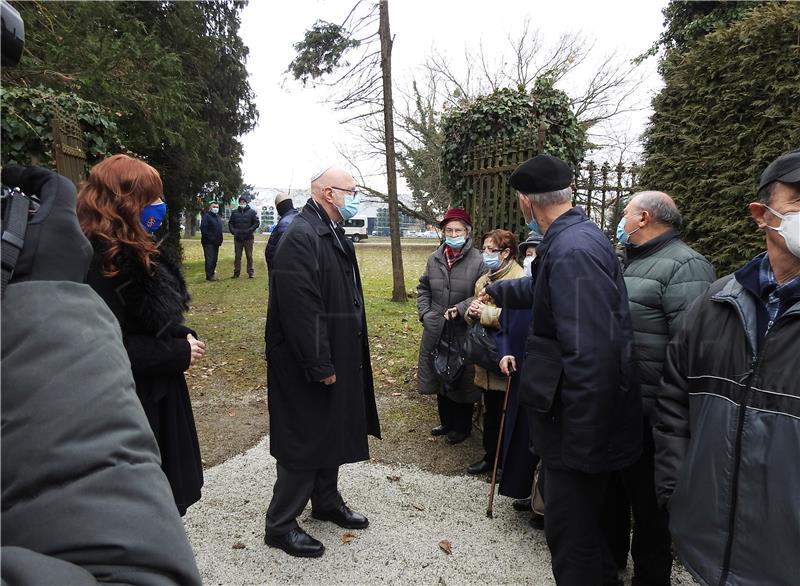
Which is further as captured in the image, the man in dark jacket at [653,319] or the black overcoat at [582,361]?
the man in dark jacket at [653,319]

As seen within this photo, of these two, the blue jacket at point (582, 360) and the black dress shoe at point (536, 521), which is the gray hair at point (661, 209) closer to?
the blue jacket at point (582, 360)

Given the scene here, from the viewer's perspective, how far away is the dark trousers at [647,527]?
8.65 ft

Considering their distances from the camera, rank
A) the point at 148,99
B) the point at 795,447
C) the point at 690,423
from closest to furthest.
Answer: the point at 795,447, the point at 690,423, the point at 148,99

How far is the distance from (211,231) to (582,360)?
13.0m

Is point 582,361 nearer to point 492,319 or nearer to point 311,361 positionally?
point 311,361

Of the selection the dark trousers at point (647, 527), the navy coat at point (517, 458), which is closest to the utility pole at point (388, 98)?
the navy coat at point (517, 458)

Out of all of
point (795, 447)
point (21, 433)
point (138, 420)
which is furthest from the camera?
point (795, 447)

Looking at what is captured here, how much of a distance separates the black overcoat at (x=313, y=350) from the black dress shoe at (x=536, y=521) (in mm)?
1272

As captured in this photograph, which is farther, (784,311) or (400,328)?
(400,328)

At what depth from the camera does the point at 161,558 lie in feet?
2.42

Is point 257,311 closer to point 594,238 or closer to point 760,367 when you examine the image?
point 594,238

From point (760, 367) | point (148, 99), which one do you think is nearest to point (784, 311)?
point (760, 367)

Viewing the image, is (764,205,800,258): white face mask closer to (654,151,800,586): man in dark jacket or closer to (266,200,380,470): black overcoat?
(654,151,800,586): man in dark jacket

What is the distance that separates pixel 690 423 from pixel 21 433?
2.04 m
